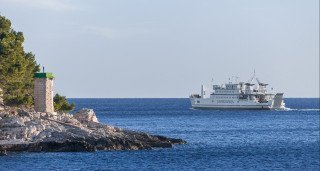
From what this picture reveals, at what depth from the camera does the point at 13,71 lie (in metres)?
80.9

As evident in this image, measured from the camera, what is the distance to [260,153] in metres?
75.6

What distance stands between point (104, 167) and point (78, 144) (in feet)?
28.4

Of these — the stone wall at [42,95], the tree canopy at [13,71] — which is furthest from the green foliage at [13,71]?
the stone wall at [42,95]

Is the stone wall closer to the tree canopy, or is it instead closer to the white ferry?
the tree canopy

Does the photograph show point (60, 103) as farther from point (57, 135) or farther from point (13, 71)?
point (57, 135)

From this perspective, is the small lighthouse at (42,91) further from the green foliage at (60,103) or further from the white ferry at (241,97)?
the white ferry at (241,97)

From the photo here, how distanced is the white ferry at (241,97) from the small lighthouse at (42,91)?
10339cm

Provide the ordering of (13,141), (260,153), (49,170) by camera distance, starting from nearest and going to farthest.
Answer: (49,170) < (13,141) < (260,153)

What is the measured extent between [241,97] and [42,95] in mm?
108519

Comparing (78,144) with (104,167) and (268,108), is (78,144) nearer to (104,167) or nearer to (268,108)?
(104,167)

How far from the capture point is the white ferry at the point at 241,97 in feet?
592

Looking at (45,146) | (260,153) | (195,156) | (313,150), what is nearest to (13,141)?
(45,146)

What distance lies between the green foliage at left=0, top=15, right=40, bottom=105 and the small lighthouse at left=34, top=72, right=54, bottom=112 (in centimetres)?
431

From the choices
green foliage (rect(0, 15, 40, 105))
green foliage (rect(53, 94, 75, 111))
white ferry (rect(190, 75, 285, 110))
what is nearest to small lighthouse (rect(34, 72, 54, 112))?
green foliage (rect(0, 15, 40, 105))
